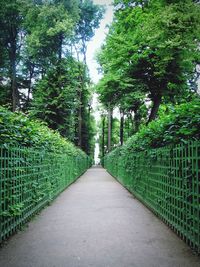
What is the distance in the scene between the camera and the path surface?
12.5 ft

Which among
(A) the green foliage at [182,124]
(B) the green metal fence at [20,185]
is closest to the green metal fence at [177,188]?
(A) the green foliage at [182,124]

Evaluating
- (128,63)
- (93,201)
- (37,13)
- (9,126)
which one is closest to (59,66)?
(37,13)

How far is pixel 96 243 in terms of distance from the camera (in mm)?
4617

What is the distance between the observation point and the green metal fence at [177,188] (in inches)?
167

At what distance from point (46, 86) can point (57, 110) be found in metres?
2.73

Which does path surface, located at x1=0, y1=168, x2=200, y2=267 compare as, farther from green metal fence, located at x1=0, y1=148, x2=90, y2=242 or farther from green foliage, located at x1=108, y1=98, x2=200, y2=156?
green foliage, located at x1=108, y1=98, x2=200, y2=156

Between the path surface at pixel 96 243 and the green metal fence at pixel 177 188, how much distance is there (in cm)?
26

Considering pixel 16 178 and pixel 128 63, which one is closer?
pixel 16 178

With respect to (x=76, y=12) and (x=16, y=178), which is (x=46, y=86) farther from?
(x=16, y=178)

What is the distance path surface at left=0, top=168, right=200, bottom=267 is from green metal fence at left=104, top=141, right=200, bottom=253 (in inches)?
10.3

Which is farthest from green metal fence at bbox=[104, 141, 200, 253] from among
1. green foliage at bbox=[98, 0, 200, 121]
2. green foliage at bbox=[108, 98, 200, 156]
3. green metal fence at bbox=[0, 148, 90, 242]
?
green foliage at bbox=[98, 0, 200, 121]

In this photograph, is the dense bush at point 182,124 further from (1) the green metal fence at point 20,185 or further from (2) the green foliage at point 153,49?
(2) the green foliage at point 153,49

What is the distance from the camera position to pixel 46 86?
2605 cm

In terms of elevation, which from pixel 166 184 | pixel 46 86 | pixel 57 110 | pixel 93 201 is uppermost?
pixel 46 86
